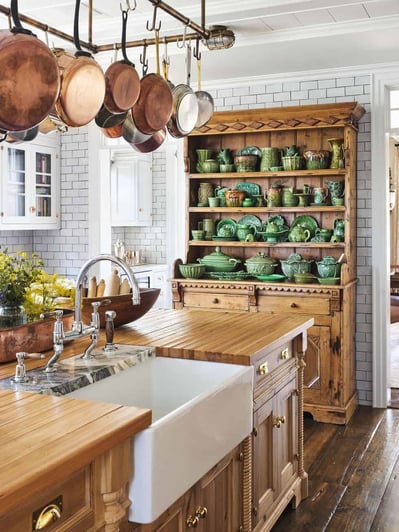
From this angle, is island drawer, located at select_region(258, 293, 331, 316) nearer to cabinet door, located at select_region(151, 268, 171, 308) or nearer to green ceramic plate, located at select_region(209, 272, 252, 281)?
green ceramic plate, located at select_region(209, 272, 252, 281)

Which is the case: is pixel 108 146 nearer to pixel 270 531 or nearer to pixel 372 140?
pixel 372 140

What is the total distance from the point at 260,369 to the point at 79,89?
1346mm

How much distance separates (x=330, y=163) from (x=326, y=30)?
1.17 meters

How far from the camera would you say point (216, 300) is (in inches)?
204

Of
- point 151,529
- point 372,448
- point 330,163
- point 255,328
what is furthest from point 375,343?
point 151,529

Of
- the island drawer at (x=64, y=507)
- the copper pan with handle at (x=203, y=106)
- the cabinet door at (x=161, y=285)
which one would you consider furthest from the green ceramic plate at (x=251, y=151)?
the island drawer at (x=64, y=507)

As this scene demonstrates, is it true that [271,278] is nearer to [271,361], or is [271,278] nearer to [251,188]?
[251,188]

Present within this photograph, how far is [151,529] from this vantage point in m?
1.82

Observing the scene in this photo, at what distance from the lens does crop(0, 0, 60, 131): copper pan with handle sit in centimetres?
193

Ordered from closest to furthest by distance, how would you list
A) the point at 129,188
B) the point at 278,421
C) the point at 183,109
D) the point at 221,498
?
1. the point at 221,498
2. the point at 278,421
3. the point at 183,109
4. the point at 129,188

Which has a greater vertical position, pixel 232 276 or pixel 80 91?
pixel 80 91

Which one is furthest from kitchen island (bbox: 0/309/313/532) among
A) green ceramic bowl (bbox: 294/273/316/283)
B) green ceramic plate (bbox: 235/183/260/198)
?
green ceramic plate (bbox: 235/183/260/198)

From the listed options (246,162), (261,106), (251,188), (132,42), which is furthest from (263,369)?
(261,106)

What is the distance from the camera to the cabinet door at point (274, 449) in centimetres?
272
